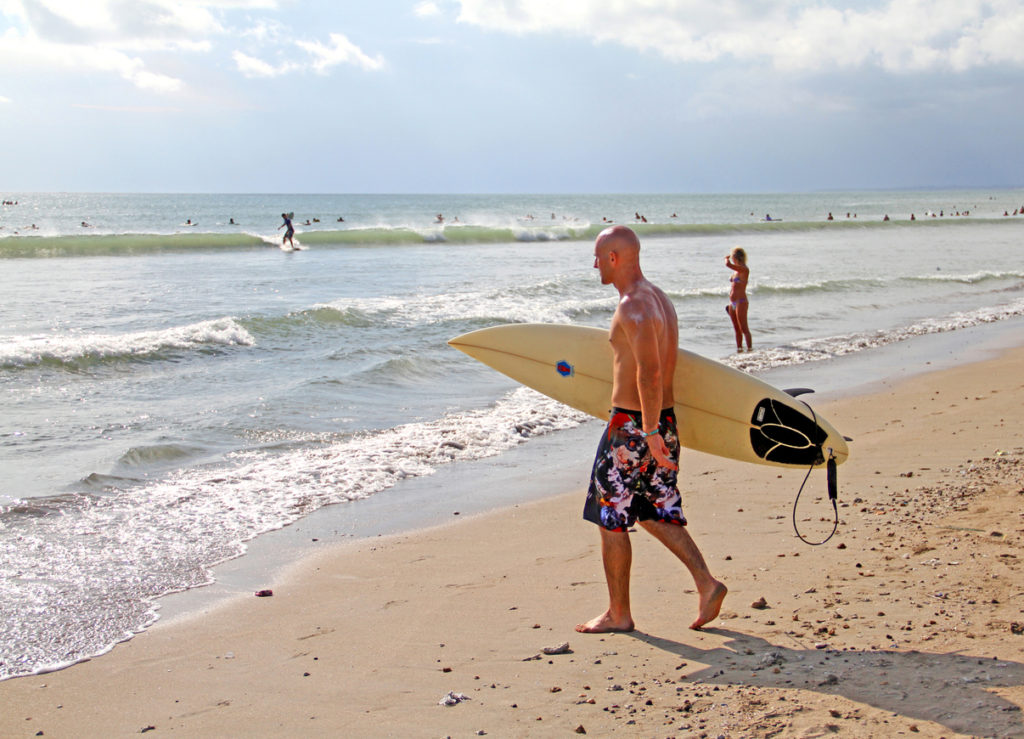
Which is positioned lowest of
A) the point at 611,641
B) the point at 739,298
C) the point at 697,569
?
the point at 611,641

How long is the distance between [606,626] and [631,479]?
635mm

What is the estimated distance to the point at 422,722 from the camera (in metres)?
2.90

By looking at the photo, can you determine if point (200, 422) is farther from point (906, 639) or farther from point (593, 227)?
point (593, 227)

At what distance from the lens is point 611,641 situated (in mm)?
3520

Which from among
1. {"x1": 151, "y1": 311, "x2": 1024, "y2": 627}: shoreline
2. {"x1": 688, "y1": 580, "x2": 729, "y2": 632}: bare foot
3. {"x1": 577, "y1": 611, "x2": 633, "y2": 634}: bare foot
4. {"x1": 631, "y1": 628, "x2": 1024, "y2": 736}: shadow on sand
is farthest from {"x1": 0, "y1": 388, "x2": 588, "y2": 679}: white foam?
{"x1": 631, "y1": 628, "x2": 1024, "y2": 736}: shadow on sand

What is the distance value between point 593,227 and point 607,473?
42055 millimetres

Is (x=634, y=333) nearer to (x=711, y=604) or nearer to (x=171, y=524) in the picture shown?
(x=711, y=604)

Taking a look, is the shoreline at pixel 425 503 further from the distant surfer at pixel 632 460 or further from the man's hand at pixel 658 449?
the man's hand at pixel 658 449

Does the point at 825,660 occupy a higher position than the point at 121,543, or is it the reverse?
the point at 825,660

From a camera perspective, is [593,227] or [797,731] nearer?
[797,731]

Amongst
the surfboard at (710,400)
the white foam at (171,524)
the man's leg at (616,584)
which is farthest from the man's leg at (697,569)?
the white foam at (171,524)

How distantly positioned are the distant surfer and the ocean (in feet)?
7.37

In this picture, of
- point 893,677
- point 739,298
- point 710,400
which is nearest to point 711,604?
point 893,677

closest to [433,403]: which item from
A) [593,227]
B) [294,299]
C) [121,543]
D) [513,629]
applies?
[121,543]
